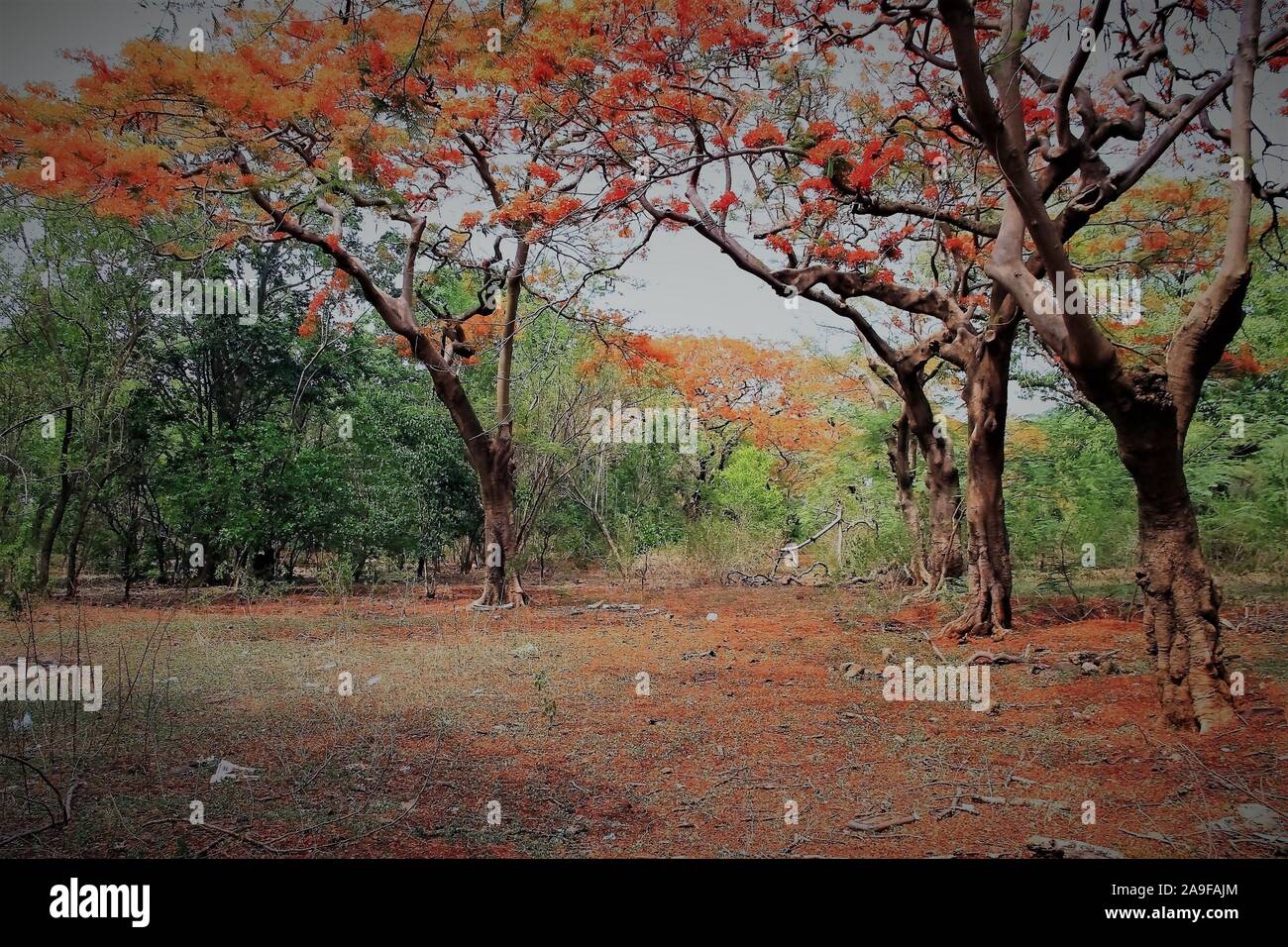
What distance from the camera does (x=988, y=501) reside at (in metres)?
5.75

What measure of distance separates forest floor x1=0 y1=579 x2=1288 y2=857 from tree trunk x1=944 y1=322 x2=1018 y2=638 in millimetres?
298

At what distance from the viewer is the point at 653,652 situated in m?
5.52

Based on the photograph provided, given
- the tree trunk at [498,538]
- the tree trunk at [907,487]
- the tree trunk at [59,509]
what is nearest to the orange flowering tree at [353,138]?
the tree trunk at [498,538]

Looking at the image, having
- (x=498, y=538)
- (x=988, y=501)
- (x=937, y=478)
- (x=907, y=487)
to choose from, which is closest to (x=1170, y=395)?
(x=988, y=501)

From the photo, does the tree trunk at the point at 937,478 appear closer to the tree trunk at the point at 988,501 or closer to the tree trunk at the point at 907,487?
the tree trunk at the point at 907,487

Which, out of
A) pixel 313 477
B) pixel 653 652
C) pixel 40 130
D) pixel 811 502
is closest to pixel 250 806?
pixel 653 652

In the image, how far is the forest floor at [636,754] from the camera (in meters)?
2.55

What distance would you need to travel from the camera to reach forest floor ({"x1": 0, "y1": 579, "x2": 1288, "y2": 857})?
255cm

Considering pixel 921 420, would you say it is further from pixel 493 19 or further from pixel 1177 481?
pixel 493 19

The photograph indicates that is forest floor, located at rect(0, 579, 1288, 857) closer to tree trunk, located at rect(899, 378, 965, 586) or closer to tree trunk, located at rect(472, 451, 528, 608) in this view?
tree trunk, located at rect(899, 378, 965, 586)

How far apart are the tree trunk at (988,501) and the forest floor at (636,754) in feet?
0.98

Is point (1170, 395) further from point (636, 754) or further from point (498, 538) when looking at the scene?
point (498, 538)

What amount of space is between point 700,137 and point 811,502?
23.7 ft

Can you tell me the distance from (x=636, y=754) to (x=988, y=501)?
3.65 metres
